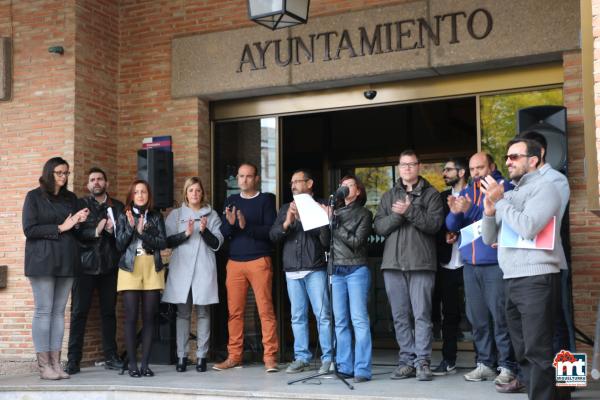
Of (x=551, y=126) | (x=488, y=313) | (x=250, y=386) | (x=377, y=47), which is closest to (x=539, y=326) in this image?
(x=488, y=313)

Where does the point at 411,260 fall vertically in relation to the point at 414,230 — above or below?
below

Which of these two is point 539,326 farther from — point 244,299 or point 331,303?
point 244,299

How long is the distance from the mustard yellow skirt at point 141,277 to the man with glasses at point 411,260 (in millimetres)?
2143

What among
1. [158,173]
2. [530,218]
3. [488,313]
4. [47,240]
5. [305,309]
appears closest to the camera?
[530,218]

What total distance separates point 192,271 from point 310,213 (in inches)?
59.0

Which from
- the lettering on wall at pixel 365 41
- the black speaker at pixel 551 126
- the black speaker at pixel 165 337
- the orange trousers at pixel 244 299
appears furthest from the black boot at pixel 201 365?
the black speaker at pixel 551 126

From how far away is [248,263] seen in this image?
24.0 feet

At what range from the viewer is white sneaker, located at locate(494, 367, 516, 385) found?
19.0 feet

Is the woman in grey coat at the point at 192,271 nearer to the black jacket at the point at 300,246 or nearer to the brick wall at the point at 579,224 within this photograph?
the black jacket at the point at 300,246

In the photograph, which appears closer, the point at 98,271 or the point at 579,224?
the point at 579,224

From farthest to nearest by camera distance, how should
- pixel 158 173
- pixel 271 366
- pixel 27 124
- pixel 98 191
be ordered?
pixel 27 124 → pixel 158 173 → pixel 98 191 → pixel 271 366

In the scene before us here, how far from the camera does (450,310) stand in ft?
22.4

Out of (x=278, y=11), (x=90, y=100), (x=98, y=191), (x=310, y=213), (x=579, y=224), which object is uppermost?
(x=278, y=11)

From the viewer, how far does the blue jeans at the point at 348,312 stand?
6387 millimetres
